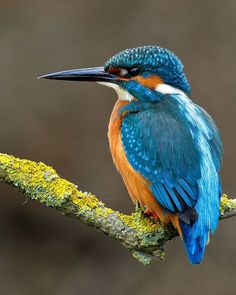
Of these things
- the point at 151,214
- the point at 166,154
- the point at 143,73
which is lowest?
the point at 151,214

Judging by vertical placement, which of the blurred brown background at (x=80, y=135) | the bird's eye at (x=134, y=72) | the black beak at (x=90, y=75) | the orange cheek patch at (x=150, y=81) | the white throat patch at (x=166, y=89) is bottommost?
the blurred brown background at (x=80, y=135)

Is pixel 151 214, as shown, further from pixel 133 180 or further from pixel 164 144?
pixel 164 144

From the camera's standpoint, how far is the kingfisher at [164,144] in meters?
3.66

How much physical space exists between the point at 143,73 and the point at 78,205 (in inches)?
34.7

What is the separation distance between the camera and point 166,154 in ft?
12.4

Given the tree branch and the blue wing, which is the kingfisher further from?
the tree branch

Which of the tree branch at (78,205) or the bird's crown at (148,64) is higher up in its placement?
the bird's crown at (148,64)

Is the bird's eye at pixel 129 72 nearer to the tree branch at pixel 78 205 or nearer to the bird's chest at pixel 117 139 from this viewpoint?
the bird's chest at pixel 117 139

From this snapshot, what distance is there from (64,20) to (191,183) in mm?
3218

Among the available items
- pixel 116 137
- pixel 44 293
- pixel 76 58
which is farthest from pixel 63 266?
pixel 116 137

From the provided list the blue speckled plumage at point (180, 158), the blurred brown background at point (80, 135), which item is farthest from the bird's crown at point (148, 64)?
the blurred brown background at point (80, 135)

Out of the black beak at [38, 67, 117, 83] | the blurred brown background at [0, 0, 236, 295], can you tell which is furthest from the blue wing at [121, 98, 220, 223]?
the blurred brown background at [0, 0, 236, 295]

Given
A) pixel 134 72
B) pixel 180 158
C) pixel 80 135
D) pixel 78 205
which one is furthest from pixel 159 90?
pixel 80 135

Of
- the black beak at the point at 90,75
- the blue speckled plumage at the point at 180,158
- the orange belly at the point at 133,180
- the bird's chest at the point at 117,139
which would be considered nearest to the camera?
the blue speckled plumage at the point at 180,158
